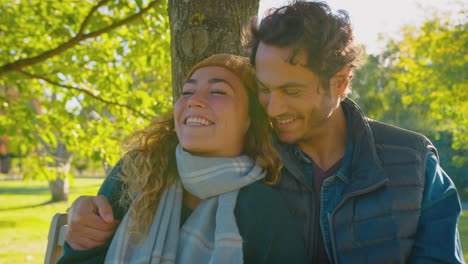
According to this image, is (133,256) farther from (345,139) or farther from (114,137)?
(114,137)

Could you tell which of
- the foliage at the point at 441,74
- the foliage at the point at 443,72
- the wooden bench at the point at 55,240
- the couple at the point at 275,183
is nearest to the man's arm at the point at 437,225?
the couple at the point at 275,183

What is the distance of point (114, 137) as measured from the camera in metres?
6.73

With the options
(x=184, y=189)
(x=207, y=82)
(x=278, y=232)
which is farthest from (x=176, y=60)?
(x=278, y=232)

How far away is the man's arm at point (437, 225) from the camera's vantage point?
7.65 ft

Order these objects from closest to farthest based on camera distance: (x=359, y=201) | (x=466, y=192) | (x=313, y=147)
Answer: (x=359, y=201) → (x=313, y=147) → (x=466, y=192)

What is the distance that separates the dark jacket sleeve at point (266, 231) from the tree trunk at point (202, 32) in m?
1.03

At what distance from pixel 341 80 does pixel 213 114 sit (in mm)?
791

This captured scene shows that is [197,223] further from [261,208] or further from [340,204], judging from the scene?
[340,204]

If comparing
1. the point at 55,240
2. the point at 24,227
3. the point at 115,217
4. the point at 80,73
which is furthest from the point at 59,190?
the point at 115,217

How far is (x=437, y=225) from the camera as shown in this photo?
7.75ft

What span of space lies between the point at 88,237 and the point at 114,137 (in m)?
4.54

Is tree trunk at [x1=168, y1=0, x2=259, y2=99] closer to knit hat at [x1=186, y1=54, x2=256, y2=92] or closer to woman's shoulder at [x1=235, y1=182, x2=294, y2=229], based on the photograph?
knit hat at [x1=186, y1=54, x2=256, y2=92]

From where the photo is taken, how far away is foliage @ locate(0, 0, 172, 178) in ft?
19.4

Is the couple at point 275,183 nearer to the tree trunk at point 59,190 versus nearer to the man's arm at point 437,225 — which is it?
the man's arm at point 437,225
